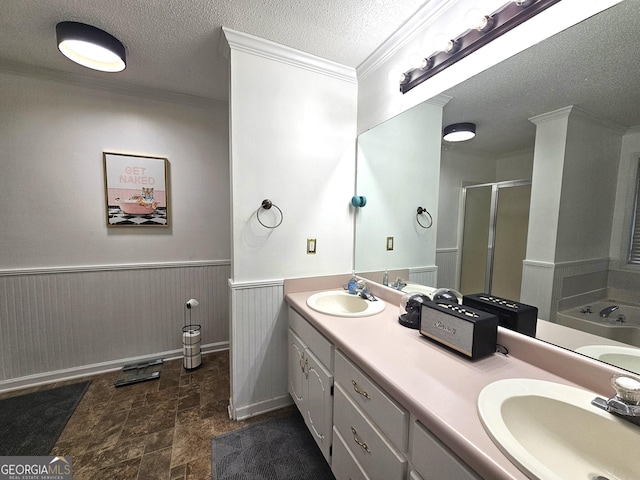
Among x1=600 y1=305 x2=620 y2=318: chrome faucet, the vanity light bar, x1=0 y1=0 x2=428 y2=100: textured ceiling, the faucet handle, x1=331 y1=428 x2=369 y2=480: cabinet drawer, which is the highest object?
x1=0 y1=0 x2=428 y2=100: textured ceiling

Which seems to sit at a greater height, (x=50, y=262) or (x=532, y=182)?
(x=532, y=182)

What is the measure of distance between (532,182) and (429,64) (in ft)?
2.56

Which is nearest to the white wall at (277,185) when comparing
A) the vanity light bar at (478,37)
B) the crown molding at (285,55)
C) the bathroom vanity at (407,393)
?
the crown molding at (285,55)

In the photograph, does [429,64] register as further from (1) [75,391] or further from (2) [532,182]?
(1) [75,391]

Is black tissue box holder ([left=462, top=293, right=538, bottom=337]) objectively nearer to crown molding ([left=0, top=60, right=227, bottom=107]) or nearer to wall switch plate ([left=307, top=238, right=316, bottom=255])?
wall switch plate ([left=307, top=238, right=316, bottom=255])

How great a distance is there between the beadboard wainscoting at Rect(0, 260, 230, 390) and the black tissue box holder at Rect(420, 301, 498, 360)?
2.12 m

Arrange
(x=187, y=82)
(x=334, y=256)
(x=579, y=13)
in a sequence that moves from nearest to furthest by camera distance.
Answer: (x=579, y=13) → (x=334, y=256) → (x=187, y=82)

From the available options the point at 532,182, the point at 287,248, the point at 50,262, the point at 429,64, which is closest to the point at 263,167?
the point at 287,248

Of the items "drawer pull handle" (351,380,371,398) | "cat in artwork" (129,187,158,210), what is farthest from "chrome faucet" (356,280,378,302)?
"cat in artwork" (129,187,158,210)

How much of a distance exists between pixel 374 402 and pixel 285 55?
195 cm

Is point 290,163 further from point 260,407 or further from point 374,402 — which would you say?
point 260,407

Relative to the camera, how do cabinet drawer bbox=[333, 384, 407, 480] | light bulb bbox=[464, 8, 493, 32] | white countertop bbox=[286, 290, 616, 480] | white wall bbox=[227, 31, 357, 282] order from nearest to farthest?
white countertop bbox=[286, 290, 616, 480]
cabinet drawer bbox=[333, 384, 407, 480]
light bulb bbox=[464, 8, 493, 32]
white wall bbox=[227, 31, 357, 282]

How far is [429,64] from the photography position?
4.18 feet

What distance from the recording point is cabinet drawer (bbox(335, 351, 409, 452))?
0.76 meters
